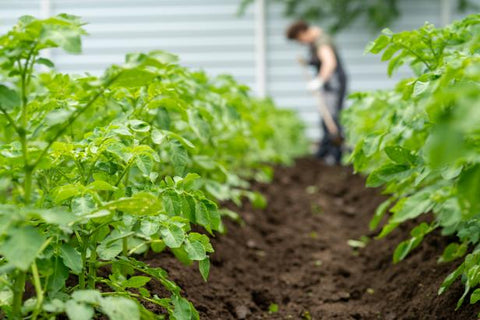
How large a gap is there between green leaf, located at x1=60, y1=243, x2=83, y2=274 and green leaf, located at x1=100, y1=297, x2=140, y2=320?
0.16 metres

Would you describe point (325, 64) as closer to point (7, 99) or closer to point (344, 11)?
point (344, 11)

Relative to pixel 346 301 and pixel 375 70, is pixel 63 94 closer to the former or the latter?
pixel 346 301

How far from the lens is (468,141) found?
154 centimetres

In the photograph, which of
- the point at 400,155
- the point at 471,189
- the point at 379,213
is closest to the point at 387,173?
the point at 400,155

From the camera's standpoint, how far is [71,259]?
1.56 meters

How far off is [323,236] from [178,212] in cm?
240

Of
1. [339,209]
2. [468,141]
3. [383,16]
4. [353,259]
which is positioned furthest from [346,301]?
[383,16]

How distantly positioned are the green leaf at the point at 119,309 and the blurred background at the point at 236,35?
8.44 m

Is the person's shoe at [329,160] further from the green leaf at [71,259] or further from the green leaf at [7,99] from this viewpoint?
the green leaf at [7,99]

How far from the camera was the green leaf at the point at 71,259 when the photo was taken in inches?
61.1

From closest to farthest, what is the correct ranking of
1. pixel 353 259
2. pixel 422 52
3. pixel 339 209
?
pixel 422 52 → pixel 353 259 → pixel 339 209

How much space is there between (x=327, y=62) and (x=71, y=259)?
6.78m

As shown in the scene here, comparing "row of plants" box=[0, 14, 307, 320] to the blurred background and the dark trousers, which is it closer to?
the dark trousers

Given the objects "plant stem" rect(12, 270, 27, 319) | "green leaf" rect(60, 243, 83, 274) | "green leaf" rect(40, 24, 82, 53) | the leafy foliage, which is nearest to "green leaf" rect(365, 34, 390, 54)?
"green leaf" rect(40, 24, 82, 53)
